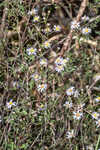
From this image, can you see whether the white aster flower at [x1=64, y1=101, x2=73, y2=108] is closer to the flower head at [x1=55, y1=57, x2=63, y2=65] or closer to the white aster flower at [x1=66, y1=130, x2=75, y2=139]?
the white aster flower at [x1=66, y1=130, x2=75, y2=139]

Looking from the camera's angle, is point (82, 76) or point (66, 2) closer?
point (82, 76)

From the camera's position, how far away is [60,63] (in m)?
2.00

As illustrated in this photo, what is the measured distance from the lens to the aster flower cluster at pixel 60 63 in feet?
6.40

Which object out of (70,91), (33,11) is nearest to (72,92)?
(70,91)

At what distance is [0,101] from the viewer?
6.61ft

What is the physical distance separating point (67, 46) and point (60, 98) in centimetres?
48

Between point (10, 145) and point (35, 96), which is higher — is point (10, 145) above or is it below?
below

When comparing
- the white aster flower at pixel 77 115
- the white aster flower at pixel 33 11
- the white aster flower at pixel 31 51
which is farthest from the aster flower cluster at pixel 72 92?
the white aster flower at pixel 33 11

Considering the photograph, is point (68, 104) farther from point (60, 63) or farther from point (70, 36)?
point (70, 36)

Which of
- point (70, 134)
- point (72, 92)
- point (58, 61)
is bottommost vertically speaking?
point (70, 134)

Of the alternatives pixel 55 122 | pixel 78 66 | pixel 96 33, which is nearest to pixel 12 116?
pixel 55 122

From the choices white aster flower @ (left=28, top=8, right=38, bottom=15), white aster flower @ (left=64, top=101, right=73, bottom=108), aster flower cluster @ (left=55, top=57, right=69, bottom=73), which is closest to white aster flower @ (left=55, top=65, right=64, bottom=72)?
aster flower cluster @ (left=55, top=57, right=69, bottom=73)

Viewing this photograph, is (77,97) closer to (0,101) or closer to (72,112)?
(72,112)

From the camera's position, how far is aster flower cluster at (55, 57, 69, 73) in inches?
76.8
